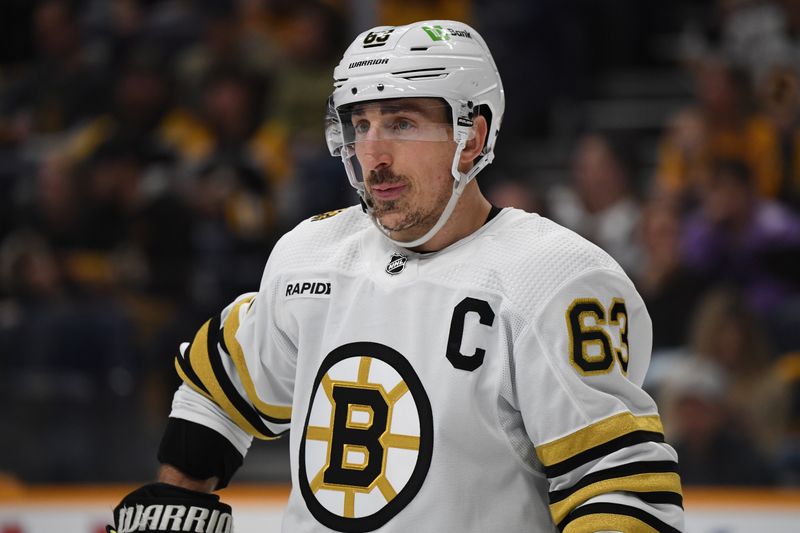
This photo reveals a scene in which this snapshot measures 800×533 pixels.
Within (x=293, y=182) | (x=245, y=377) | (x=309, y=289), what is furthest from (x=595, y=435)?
(x=293, y=182)

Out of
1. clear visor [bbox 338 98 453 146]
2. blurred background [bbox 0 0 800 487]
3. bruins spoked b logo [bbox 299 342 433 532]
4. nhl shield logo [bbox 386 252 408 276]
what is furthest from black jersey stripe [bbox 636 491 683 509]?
blurred background [bbox 0 0 800 487]

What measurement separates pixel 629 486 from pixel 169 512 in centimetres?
77

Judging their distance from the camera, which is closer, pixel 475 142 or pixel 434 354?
pixel 434 354

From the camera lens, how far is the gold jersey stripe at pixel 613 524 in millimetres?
1656

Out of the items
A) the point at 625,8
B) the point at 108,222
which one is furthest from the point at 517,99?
the point at 108,222

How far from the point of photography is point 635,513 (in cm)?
166

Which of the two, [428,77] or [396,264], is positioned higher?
[428,77]

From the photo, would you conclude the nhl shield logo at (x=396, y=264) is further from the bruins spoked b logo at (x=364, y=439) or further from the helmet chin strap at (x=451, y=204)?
the bruins spoked b logo at (x=364, y=439)

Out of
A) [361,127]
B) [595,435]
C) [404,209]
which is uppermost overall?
[361,127]

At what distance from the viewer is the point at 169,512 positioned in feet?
6.58

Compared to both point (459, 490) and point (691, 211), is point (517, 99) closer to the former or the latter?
point (691, 211)

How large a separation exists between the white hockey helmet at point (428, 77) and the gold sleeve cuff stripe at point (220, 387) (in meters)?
0.41

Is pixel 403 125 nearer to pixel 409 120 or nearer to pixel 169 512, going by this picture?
pixel 409 120

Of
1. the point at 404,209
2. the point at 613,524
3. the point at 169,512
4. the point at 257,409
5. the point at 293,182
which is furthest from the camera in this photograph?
the point at 293,182
